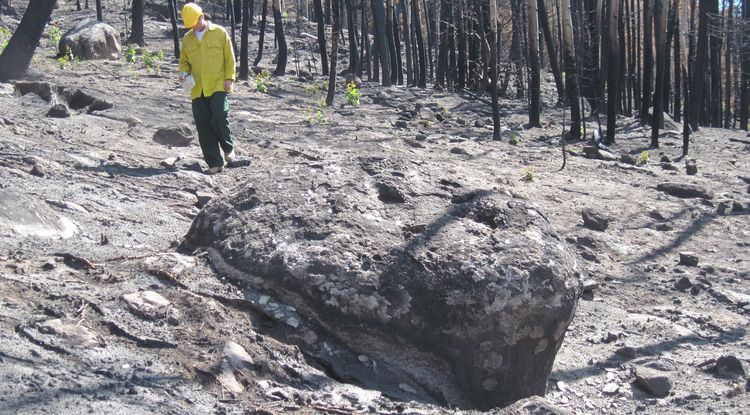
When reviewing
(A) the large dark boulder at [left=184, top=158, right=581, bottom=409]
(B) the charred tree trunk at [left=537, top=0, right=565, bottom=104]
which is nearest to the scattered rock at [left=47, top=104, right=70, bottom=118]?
(A) the large dark boulder at [left=184, top=158, right=581, bottom=409]

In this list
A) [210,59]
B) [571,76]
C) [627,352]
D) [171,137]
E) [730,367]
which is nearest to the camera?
[730,367]

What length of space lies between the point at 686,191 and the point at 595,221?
9.58 feet

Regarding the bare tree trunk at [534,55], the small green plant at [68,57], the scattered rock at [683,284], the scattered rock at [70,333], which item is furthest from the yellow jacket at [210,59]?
the bare tree trunk at [534,55]

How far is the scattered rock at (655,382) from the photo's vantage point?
12.1 feet

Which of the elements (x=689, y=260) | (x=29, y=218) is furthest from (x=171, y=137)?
(x=689, y=260)

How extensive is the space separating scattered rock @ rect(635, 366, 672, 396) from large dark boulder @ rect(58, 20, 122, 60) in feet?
47.5

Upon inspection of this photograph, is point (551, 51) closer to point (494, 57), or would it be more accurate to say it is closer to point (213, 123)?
point (494, 57)

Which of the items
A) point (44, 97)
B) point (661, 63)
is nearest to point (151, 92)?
point (44, 97)

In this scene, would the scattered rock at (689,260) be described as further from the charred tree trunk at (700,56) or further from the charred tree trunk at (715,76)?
the charred tree trunk at (715,76)

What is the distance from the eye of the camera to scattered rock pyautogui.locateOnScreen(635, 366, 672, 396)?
370cm

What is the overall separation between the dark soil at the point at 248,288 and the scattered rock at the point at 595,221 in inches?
3.4

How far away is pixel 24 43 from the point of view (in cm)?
926

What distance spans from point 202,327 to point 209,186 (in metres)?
3.45

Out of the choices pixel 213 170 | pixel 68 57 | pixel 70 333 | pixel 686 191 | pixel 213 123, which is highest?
pixel 68 57
